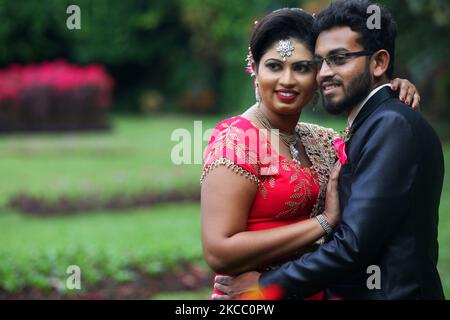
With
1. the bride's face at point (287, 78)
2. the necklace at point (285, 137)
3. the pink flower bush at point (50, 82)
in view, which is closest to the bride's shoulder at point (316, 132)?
the necklace at point (285, 137)

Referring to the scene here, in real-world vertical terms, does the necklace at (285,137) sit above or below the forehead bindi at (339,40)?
below

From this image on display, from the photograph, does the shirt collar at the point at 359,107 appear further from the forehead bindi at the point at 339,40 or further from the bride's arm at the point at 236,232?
the bride's arm at the point at 236,232

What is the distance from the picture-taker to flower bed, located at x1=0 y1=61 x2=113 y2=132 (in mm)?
17594

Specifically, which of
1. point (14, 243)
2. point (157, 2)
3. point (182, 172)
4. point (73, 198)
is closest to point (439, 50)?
point (182, 172)

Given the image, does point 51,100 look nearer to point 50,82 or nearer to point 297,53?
point 50,82

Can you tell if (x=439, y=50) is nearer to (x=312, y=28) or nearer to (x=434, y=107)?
(x=434, y=107)

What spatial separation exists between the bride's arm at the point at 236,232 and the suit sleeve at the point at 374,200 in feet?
0.53

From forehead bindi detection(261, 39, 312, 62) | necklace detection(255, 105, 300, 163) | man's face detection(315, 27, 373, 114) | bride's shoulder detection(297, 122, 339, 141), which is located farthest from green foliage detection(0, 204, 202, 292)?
man's face detection(315, 27, 373, 114)

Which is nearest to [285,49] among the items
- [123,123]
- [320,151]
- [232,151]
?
[232,151]

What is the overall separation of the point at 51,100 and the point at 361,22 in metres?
16.1

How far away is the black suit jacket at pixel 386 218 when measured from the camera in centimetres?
253

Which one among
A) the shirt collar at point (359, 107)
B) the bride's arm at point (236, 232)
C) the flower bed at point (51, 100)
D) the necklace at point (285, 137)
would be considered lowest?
the bride's arm at point (236, 232)

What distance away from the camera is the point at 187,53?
2666 cm

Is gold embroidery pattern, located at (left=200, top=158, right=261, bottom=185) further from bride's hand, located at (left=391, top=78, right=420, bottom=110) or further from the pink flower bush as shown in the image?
the pink flower bush
